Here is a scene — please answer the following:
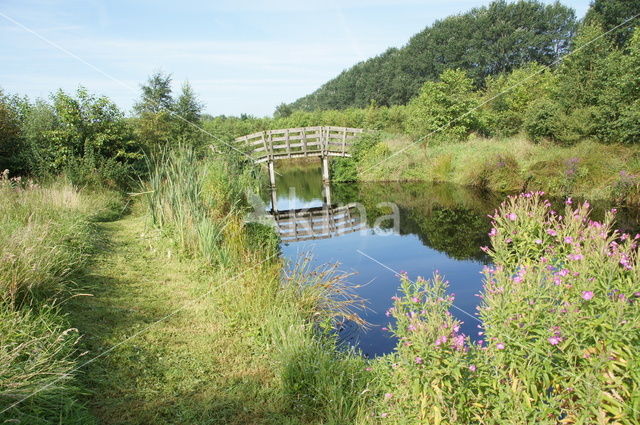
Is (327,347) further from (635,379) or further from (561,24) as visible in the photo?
(561,24)

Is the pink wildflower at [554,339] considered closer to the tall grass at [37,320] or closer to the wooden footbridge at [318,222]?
the tall grass at [37,320]

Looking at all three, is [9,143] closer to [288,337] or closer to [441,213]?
[288,337]

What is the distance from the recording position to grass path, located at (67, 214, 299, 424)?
2848mm

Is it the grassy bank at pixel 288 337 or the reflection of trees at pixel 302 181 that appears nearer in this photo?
the grassy bank at pixel 288 337

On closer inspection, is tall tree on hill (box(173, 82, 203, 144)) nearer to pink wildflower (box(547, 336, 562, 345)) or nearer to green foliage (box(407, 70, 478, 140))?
green foliage (box(407, 70, 478, 140))

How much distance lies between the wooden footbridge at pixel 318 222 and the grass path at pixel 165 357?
14.4 ft

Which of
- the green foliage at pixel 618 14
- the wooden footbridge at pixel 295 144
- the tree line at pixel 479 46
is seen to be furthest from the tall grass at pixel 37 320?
the tree line at pixel 479 46

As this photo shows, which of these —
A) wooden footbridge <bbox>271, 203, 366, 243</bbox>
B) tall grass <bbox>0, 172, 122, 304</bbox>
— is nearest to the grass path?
tall grass <bbox>0, 172, 122, 304</bbox>

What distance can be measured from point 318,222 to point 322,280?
6.04 metres

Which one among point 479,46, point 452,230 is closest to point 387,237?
point 452,230

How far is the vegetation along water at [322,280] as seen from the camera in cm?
210

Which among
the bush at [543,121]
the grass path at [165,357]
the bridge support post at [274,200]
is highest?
the bush at [543,121]

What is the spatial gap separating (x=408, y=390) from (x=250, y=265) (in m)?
3.18

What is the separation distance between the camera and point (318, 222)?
1130 cm
